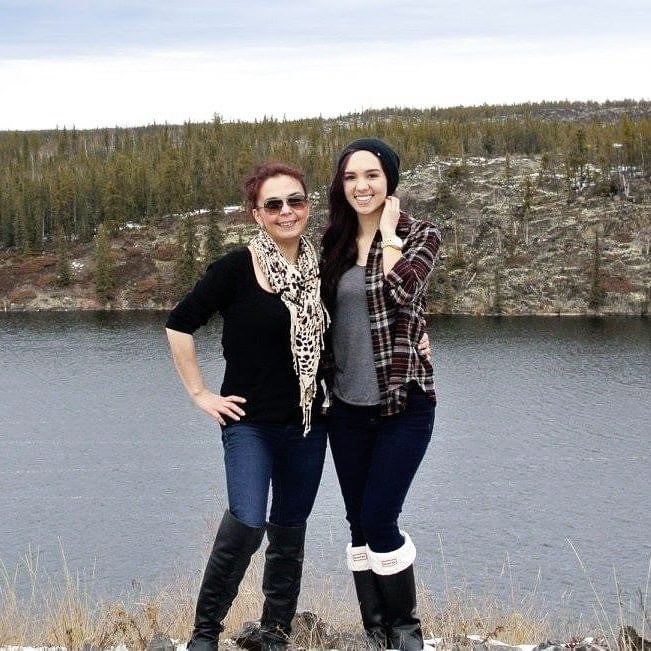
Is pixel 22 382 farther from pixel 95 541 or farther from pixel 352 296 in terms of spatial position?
pixel 352 296

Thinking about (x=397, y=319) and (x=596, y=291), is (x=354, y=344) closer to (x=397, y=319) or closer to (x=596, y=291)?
(x=397, y=319)

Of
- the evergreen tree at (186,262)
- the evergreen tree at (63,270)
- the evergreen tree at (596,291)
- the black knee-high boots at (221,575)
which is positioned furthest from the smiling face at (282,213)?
the evergreen tree at (63,270)

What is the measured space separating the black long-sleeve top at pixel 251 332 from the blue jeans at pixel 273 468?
0.09 metres

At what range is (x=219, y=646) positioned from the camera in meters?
4.58

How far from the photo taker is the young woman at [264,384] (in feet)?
14.1

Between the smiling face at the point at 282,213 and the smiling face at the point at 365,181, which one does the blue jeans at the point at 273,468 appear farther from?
the smiling face at the point at 365,181

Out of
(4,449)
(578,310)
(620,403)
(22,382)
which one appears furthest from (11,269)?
(620,403)

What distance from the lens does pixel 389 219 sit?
4.50 m

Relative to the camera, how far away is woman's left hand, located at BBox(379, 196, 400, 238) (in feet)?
14.7

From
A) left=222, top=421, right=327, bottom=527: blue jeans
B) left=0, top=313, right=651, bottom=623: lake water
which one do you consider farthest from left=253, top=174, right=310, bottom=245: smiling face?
left=0, top=313, right=651, bottom=623: lake water

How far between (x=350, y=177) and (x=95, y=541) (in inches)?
809

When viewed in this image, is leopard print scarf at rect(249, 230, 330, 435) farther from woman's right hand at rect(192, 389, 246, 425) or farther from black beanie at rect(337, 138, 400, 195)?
black beanie at rect(337, 138, 400, 195)

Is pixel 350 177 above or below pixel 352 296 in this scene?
above

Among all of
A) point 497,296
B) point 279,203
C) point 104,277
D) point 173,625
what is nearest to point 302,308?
point 279,203
